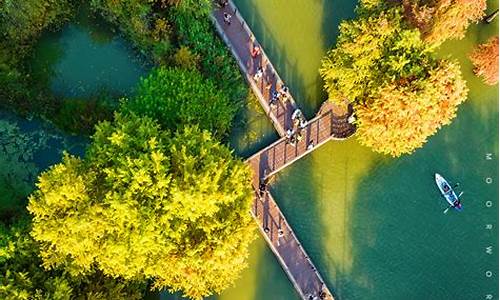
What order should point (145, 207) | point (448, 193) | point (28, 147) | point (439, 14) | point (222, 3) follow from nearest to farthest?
point (145, 207), point (439, 14), point (28, 147), point (448, 193), point (222, 3)

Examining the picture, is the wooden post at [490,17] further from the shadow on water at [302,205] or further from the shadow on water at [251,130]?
the shadow on water at [251,130]

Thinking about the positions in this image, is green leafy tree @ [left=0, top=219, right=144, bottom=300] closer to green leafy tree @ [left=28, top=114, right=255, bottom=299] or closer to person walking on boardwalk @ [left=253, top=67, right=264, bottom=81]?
green leafy tree @ [left=28, top=114, right=255, bottom=299]

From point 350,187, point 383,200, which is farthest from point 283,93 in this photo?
point 383,200

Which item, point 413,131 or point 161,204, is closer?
point 161,204

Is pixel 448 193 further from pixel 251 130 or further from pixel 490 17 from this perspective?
pixel 251 130

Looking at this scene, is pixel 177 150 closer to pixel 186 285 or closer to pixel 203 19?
pixel 186 285

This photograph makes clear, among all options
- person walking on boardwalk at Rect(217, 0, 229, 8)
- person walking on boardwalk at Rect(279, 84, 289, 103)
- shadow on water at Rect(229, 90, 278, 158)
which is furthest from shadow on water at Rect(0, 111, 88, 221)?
person walking on boardwalk at Rect(279, 84, 289, 103)

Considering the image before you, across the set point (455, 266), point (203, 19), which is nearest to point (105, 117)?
point (203, 19)

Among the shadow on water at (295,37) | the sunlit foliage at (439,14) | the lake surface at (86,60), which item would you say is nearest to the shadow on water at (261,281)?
the shadow on water at (295,37)
